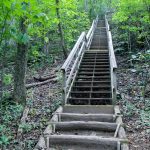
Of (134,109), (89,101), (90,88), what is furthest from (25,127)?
(90,88)

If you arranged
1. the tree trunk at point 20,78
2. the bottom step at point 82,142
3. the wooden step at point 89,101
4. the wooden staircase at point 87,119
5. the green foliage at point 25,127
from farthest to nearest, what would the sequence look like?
the wooden step at point 89,101
the tree trunk at point 20,78
the green foliage at point 25,127
the wooden staircase at point 87,119
the bottom step at point 82,142

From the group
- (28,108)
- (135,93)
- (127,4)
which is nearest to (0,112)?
(28,108)

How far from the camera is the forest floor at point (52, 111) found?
5859mm

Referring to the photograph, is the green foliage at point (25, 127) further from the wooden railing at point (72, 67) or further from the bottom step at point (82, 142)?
the wooden railing at point (72, 67)

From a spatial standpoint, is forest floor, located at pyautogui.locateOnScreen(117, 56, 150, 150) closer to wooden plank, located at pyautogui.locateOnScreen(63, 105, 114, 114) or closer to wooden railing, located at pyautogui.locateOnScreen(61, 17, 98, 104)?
wooden plank, located at pyautogui.locateOnScreen(63, 105, 114, 114)

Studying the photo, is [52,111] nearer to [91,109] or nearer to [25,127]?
[91,109]

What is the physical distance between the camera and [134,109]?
770cm

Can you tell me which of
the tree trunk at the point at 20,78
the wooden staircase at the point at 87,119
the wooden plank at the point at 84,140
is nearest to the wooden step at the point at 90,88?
the wooden staircase at the point at 87,119

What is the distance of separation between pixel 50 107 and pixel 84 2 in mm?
25755

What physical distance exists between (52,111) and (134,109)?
2.36m

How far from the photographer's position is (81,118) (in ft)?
23.2

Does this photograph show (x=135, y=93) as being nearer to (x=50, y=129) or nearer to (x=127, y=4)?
(x=50, y=129)

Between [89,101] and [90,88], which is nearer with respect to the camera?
[89,101]

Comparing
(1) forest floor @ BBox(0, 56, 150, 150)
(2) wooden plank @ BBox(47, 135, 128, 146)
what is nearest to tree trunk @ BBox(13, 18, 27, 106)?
(1) forest floor @ BBox(0, 56, 150, 150)
